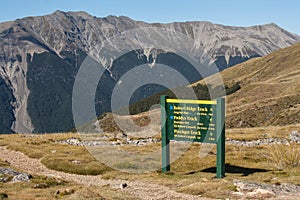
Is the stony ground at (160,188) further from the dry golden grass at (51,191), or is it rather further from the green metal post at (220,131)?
the green metal post at (220,131)

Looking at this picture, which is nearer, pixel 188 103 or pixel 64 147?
pixel 188 103

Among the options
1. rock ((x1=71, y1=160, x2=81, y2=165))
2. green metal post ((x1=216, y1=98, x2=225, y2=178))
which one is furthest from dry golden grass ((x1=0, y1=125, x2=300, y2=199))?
green metal post ((x1=216, y1=98, x2=225, y2=178))

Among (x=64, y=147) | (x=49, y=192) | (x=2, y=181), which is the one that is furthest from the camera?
(x=64, y=147)

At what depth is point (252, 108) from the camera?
139 meters

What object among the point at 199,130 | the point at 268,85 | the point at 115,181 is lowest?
the point at 115,181

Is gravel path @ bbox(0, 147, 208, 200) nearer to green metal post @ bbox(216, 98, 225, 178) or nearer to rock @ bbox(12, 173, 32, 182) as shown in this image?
rock @ bbox(12, 173, 32, 182)

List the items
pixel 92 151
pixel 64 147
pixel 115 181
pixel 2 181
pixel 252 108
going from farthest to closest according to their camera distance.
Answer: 1. pixel 252 108
2. pixel 64 147
3. pixel 92 151
4. pixel 115 181
5. pixel 2 181

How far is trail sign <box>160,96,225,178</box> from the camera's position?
78.5 ft

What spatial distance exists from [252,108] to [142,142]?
101839 millimetres

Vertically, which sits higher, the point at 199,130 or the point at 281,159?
the point at 199,130

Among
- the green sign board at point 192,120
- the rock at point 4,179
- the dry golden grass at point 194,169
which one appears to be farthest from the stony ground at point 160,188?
the green sign board at point 192,120

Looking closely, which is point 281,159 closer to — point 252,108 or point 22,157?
point 22,157

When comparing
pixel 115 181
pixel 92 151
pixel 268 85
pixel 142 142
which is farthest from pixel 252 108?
pixel 115 181

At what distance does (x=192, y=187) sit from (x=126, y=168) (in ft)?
29.3
